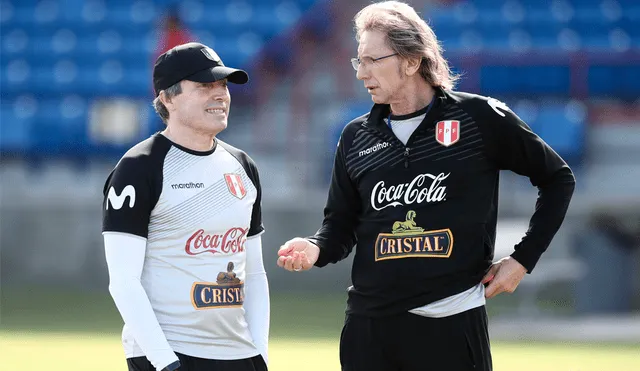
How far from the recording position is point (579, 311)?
32.2 feet

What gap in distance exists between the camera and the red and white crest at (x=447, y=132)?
12.0 ft

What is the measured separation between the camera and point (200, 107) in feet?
11.7

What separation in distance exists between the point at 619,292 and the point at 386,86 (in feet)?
22.4

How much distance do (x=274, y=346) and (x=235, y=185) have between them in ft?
14.7

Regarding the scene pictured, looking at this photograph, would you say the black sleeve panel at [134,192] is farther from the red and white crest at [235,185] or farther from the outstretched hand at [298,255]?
the outstretched hand at [298,255]

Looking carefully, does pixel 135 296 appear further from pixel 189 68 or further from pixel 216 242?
pixel 189 68

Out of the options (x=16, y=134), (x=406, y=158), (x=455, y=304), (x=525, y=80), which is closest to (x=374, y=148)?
(x=406, y=158)

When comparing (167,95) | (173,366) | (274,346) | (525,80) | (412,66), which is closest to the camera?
(173,366)

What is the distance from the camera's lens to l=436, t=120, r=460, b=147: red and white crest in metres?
3.64

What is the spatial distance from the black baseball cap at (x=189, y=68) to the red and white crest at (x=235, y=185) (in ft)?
1.11

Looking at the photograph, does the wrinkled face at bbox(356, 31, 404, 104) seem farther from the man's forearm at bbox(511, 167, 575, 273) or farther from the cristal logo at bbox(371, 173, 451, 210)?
the man's forearm at bbox(511, 167, 575, 273)

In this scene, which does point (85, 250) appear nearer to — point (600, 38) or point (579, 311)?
point (579, 311)

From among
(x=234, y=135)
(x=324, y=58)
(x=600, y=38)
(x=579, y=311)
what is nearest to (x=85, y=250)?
(x=234, y=135)

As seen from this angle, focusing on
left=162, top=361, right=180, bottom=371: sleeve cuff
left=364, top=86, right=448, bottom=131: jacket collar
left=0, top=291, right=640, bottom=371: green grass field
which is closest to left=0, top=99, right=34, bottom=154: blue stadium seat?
left=0, top=291, right=640, bottom=371: green grass field
